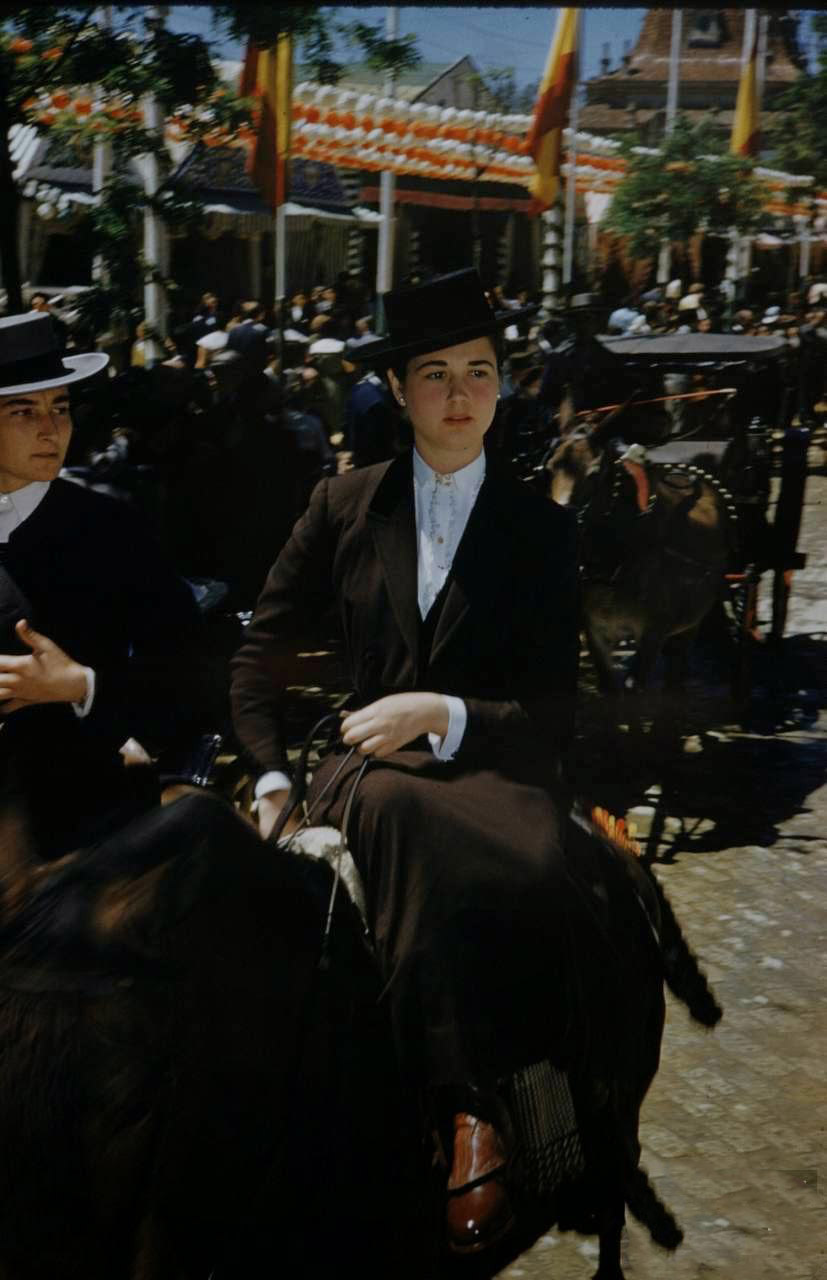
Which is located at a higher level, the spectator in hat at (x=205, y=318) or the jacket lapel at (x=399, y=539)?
the jacket lapel at (x=399, y=539)

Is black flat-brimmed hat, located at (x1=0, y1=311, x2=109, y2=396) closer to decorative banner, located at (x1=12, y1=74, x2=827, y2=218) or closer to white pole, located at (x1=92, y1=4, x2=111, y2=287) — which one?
decorative banner, located at (x1=12, y1=74, x2=827, y2=218)

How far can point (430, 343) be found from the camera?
2.77m

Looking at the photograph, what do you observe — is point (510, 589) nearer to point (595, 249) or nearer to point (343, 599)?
point (343, 599)

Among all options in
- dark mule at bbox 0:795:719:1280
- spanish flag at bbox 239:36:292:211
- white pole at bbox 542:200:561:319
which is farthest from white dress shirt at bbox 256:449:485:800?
white pole at bbox 542:200:561:319

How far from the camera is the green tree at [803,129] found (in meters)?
6.20

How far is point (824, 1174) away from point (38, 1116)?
2652 millimetres

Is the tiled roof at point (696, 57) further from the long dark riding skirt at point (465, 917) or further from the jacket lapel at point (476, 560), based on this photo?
the long dark riding skirt at point (465, 917)

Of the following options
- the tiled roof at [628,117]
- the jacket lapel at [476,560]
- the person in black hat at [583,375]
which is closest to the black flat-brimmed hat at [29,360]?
the jacket lapel at [476,560]

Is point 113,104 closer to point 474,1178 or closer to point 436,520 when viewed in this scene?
point 436,520

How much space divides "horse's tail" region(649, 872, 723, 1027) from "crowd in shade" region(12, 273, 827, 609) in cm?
134

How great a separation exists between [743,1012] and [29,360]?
340 cm

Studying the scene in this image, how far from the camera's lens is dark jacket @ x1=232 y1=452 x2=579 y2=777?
280 cm

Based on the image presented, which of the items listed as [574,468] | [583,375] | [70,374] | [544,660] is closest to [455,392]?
[544,660]

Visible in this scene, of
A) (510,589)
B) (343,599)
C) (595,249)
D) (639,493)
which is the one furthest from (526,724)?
(639,493)
